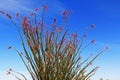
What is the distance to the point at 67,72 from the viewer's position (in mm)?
7992

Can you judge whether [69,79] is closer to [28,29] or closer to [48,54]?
[48,54]

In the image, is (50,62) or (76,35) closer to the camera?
(50,62)

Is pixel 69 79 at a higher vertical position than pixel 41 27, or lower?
lower

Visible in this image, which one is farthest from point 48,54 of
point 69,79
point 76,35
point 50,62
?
point 76,35

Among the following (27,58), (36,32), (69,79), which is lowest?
(69,79)

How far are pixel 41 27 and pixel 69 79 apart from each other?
4.93 feet

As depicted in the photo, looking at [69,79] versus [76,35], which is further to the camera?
[76,35]

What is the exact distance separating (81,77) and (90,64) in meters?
0.45

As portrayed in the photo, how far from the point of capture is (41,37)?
26.6 ft

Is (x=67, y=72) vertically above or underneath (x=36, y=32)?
underneath

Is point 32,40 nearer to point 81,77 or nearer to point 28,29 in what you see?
point 28,29

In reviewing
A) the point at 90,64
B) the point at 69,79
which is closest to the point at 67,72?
the point at 69,79

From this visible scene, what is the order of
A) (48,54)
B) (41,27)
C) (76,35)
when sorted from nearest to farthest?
(48,54) → (41,27) → (76,35)

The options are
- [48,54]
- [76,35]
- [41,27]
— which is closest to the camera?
[48,54]
